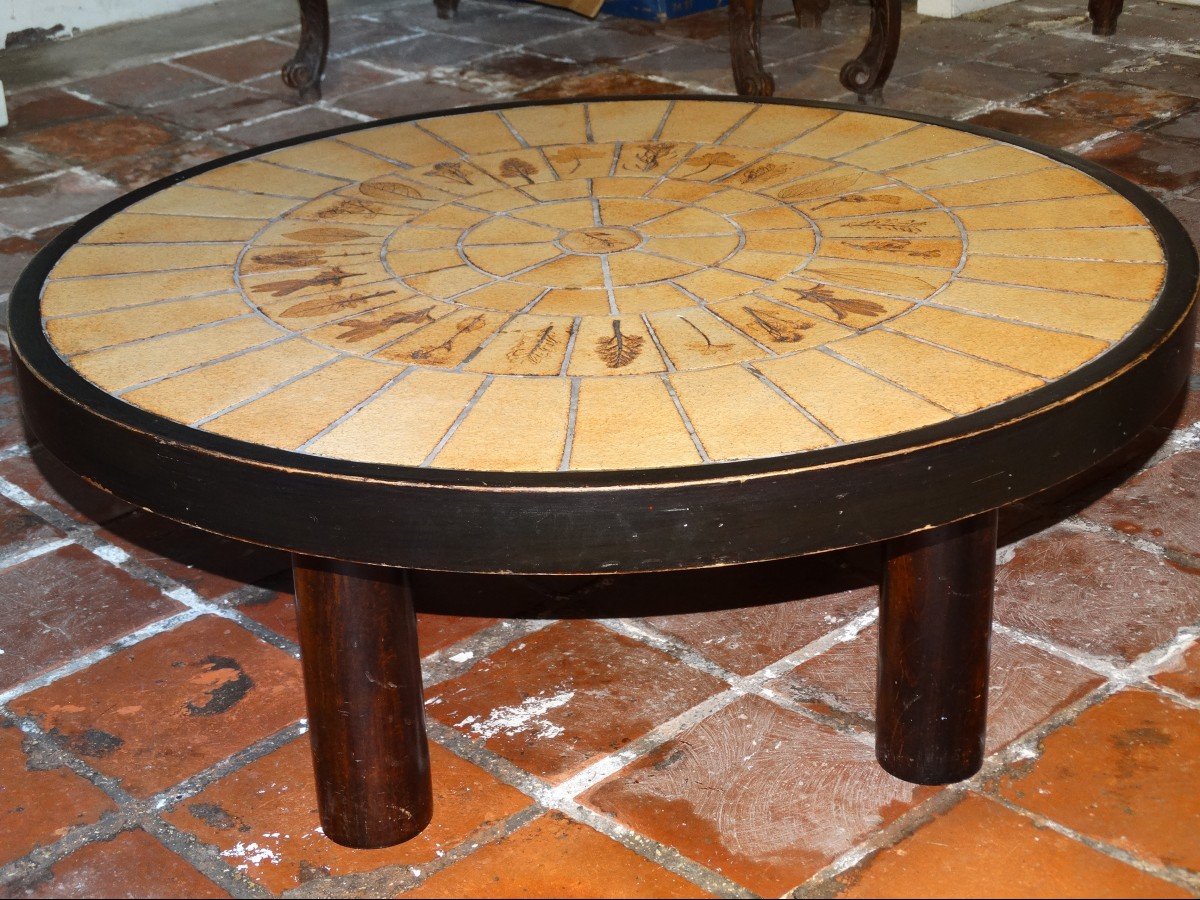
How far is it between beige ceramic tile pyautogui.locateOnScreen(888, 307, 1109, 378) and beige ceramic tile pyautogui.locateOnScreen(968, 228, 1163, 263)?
0.59 ft

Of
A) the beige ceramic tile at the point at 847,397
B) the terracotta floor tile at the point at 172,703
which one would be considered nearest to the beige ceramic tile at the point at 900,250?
the beige ceramic tile at the point at 847,397

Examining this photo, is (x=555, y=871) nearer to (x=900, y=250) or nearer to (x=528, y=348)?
(x=528, y=348)

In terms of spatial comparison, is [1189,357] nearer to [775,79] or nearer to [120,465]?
[120,465]

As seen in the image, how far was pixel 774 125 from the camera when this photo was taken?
2127 mm

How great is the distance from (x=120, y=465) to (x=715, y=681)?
0.82m

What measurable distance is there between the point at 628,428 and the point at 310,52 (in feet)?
10.6

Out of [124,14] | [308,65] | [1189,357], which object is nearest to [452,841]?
[1189,357]

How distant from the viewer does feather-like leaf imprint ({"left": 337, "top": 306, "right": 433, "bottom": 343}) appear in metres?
1.53

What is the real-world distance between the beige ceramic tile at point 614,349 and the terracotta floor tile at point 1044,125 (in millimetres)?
2447

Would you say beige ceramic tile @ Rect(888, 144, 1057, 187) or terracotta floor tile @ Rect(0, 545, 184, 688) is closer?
beige ceramic tile @ Rect(888, 144, 1057, 187)

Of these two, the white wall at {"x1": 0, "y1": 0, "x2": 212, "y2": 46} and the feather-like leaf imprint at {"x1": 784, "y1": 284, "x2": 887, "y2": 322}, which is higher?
the feather-like leaf imprint at {"x1": 784, "y1": 284, "x2": 887, "y2": 322}

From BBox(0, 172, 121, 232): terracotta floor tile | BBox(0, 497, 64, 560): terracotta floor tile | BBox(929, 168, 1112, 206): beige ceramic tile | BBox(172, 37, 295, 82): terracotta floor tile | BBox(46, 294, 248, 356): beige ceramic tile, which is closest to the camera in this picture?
BBox(46, 294, 248, 356): beige ceramic tile

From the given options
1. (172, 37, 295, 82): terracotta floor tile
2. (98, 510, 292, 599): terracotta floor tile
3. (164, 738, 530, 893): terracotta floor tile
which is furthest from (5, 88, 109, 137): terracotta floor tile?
(164, 738, 530, 893): terracotta floor tile

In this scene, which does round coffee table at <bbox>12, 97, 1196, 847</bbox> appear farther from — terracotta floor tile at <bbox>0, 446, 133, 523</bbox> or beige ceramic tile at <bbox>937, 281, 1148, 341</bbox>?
terracotta floor tile at <bbox>0, 446, 133, 523</bbox>
